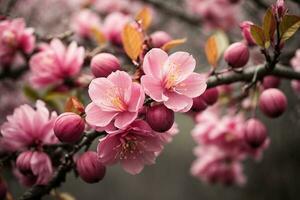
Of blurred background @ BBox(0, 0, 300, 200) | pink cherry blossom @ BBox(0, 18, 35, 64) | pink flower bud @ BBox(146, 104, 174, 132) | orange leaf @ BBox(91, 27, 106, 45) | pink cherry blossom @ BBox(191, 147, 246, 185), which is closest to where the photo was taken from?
pink flower bud @ BBox(146, 104, 174, 132)

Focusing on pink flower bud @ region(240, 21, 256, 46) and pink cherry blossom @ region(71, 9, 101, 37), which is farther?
pink cherry blossom @ region(71, 9, 101, 37)

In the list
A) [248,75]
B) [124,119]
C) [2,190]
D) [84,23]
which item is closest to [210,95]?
[248,75]

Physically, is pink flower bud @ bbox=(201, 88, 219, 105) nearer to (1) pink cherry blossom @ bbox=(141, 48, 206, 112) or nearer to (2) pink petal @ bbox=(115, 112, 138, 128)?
(1) pink cherry blossom @ bbox=(141, 48, 206, 112)

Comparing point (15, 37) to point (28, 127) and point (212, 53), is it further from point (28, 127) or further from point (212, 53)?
point (212, 53)

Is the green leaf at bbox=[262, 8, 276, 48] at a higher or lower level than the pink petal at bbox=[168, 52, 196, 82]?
higher

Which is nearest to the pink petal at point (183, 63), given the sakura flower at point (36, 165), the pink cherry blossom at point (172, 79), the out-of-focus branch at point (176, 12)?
the pink cherry blossom at point (172, 79)

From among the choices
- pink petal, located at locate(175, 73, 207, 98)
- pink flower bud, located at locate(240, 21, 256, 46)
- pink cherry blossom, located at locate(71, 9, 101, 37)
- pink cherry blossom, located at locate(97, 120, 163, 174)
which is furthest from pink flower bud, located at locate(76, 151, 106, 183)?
pink cherry blossom, located at locate(71, 9, 101, 37)
